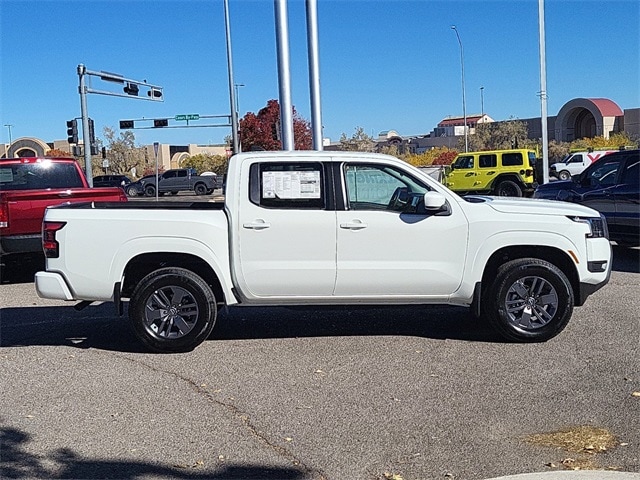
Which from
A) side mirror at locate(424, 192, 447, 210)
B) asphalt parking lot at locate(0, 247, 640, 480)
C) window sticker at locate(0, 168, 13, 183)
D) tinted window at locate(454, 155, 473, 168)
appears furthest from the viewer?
tinted window at locate(454, 155, 473, 168)

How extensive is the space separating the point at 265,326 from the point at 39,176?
19.4 ft

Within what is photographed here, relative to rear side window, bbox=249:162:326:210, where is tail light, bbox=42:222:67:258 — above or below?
below

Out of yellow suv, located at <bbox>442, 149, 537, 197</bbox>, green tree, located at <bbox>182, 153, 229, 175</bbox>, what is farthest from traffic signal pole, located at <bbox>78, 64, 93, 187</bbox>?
green tree, located at <bbox>182, 153, 229, 175</bbox>

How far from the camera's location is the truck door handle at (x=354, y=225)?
7.22m

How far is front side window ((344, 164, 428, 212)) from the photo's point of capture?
7355 mm

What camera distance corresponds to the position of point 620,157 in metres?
12.4

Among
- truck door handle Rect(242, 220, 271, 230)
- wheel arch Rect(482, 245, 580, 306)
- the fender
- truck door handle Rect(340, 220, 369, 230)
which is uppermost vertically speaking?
truck door handle Rect(242, 220, 271, 230)

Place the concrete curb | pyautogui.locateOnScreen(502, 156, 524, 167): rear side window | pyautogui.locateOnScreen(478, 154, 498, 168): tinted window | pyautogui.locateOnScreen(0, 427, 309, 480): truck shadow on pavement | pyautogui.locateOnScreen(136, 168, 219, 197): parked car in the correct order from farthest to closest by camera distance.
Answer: pyautogui.locateOnScreen(136, 168, 219, 197): parked car → pyautogui.locateOnScreen(478, 154, 498, 168): tinted window → pyautogui.locateOnScreen(502, 156, 524, 167): rear side window → pyautogui.locateOnScreen(0, 427, 309, 480): truck shadow on pavement → the concrete curb

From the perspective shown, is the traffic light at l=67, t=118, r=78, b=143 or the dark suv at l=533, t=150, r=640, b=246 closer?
the dark suv at l=533, t=150, r=640, b=246

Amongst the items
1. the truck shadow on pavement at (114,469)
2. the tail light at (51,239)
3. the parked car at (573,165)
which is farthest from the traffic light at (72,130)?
the truck shadow on pavement at (114,469)

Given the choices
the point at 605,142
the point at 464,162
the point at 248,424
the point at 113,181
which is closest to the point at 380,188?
the point at 248,424

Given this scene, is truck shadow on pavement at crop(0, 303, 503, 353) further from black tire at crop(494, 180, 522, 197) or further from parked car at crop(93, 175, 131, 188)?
parked car at crop(93, 175, 131, 188)

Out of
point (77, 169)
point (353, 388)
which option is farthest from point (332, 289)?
point (77, 169)

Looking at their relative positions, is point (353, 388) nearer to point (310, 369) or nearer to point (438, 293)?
point (310, 369)
